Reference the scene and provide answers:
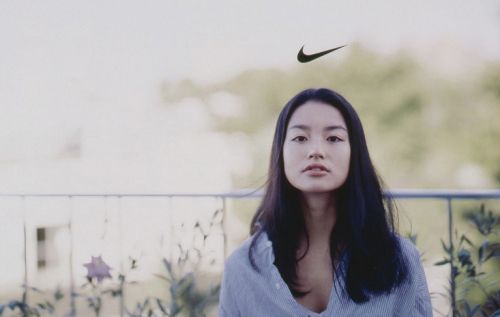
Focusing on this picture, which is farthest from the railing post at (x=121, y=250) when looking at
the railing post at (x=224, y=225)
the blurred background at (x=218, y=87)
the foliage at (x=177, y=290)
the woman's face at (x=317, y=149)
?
the blurred background at (x=218, y=87)

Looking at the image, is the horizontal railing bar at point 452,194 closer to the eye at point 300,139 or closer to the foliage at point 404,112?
the eye at point 300,139

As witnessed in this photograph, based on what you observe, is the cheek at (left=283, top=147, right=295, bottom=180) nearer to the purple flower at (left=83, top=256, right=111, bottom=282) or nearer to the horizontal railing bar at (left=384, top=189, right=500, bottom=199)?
the horizontal railing bar at (left=384, top=189, right=500, bottom=199)

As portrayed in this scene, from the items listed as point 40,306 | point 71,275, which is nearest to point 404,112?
point 71,275

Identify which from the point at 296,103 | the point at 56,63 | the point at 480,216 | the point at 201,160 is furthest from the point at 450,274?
the point at 56,63

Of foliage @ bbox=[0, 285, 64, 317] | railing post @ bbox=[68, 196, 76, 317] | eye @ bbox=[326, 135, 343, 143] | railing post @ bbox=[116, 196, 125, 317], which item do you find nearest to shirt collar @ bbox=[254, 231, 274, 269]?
eye @ bbox=[326, 135, 343, 143]

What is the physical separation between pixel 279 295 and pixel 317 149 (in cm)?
33

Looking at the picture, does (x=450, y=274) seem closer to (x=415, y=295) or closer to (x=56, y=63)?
(x=415, y=295)

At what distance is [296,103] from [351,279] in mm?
404

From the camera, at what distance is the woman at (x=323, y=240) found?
1.21m

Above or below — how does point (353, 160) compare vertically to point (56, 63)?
below

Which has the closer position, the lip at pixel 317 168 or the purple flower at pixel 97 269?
the lip at pixel 317 168

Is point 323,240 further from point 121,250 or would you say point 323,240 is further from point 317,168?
point 121,250

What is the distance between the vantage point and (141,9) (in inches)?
292

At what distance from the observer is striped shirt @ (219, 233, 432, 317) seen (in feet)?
3.91
